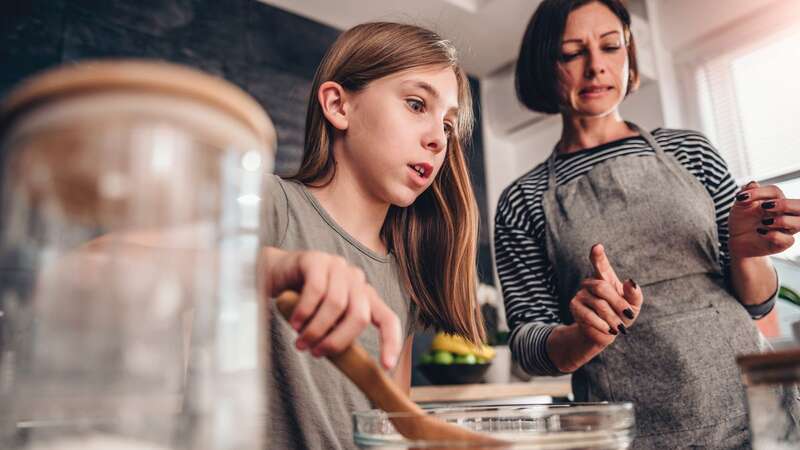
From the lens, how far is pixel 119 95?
0.20m

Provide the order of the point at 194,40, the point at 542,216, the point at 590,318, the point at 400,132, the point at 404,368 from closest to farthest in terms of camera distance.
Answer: the point at 590,318
the point at 400,132
the point at 404,368
the point at 542,216
the point at 194,40

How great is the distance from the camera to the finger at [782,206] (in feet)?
1.92

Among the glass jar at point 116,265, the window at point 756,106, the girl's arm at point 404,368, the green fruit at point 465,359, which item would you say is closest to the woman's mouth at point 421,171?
the girl's arm at point 404,368

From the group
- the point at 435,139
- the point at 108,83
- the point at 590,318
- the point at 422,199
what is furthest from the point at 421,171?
the point at 108,83

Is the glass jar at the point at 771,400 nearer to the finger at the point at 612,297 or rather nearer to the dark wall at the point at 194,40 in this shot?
the finger at the point at 612,297

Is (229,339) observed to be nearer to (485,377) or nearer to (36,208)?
(36,208)

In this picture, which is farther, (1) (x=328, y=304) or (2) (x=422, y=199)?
(2) (x=422, y=199)

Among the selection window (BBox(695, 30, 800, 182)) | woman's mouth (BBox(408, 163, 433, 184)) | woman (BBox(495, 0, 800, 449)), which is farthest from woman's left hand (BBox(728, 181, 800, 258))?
window (BBox(695, 30, 800, 182))

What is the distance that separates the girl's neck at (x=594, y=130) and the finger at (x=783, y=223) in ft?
1.52

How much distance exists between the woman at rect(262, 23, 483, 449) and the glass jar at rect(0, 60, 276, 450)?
48 cm

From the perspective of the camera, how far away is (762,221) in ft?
2.16

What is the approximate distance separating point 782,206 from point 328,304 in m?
0.50

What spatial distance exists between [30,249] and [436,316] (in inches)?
30.2

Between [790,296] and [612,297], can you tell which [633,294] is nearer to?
[612,297]
